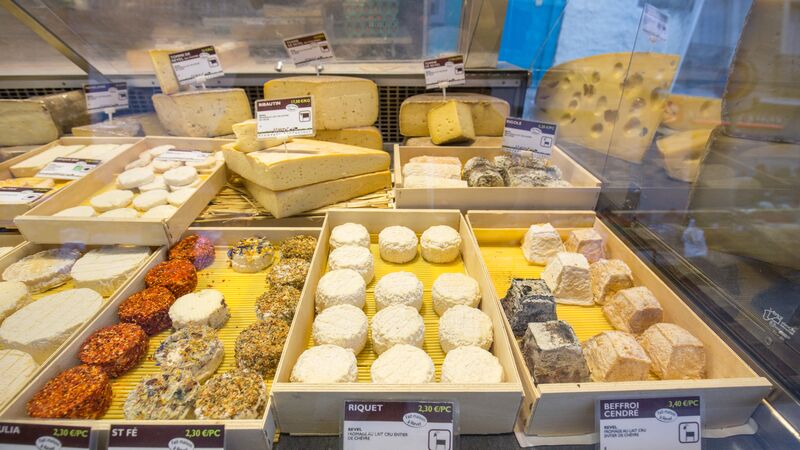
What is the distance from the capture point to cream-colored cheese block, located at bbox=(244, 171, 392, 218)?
2.16 metres

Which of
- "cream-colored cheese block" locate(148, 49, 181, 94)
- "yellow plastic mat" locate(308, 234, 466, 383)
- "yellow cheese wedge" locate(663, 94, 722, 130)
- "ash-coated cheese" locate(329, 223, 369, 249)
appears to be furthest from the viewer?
"cream-colored cheese block" locate(148, 49, 181, 94)

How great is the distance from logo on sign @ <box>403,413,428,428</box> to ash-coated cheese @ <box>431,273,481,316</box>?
0.59 meters

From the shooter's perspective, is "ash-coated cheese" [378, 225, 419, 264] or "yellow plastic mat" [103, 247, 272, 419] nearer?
"yellow plastic mat" [103, 247, 272, 419]

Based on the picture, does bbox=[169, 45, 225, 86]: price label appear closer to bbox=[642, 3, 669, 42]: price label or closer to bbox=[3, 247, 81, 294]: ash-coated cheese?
bbox=[3, 247, 81, 294]: ash-coated cheese

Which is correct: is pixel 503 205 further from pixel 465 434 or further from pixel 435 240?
pixel 465 434

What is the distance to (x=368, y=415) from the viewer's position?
3.59 feet

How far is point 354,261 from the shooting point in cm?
177

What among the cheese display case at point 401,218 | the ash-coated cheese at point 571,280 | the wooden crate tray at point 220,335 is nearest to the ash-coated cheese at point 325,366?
the cheese display case at point 401,218

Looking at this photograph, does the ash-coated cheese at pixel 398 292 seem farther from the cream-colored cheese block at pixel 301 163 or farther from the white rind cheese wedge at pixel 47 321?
the white rind cheese wedge at pixel 47 321

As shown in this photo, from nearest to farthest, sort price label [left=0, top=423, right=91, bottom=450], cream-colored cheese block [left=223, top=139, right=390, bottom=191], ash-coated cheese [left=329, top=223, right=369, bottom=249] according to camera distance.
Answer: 1. price label [left=0, top=423, right=91, bottom=450]
2. ash-coated cheese [left=329, top=223, right=369, bottom=249]
3. cream-colored cheese block [left=223, top=139, right=390, bottom=191]

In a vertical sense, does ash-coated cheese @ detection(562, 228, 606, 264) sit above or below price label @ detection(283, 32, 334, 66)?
below

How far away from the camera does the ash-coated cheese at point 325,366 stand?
1.23 metres

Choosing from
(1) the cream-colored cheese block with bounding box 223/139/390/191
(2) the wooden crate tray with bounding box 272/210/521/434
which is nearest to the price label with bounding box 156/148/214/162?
(1) the cream-colored cheese block with bounding box 223/139/390/191

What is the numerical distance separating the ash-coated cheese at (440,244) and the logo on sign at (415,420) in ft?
3.11
